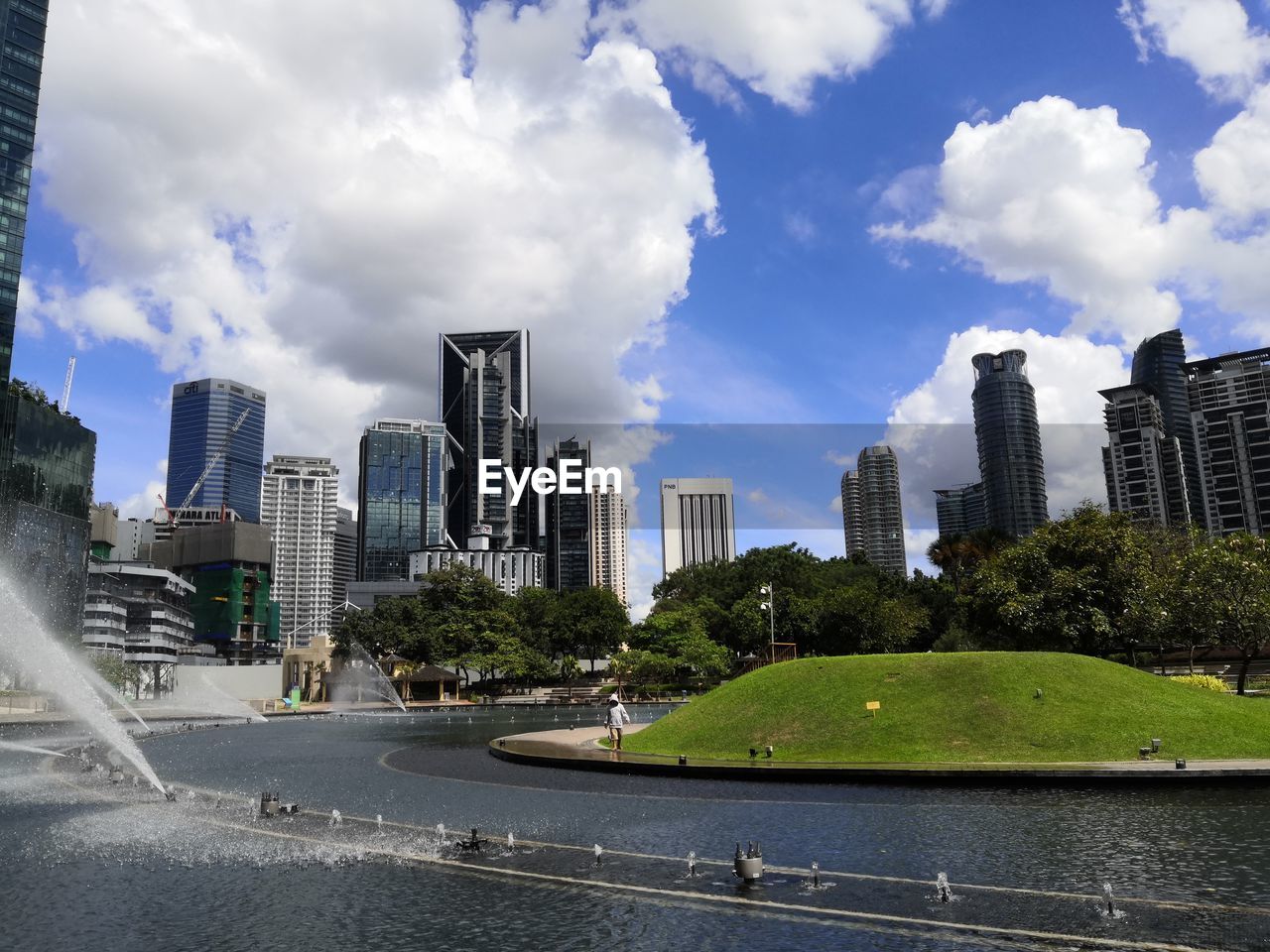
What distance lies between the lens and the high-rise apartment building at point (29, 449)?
413 feet

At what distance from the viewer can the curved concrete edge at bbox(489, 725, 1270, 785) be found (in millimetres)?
23078

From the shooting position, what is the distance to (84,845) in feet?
62.9

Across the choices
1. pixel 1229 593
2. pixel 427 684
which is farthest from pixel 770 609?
pixel 427 684

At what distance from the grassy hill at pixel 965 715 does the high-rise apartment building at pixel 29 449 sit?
12301 centimetres

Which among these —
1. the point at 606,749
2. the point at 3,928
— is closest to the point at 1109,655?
the point at 606,749

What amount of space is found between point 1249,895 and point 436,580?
97.6 m

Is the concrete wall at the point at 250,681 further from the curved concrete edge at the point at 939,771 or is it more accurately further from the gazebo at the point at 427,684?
the curved concrete edge at the point at 939,771

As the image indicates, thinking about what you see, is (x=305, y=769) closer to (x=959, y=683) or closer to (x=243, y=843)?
(x=243, y=843)

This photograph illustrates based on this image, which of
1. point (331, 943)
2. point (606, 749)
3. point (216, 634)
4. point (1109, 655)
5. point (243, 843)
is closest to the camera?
point (331, 943)

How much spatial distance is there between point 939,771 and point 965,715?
16.1 ft

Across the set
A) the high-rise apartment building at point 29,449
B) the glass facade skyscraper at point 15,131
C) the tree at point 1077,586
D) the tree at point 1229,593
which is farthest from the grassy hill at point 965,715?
the glass facade skyscraper at point 15,131

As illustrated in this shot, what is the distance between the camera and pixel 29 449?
130000 millimetres

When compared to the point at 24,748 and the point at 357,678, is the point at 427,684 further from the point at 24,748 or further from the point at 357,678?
the point at 24,748

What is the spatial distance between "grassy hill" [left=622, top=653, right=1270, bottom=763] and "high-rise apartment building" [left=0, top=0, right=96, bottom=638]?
12301 centimetres
